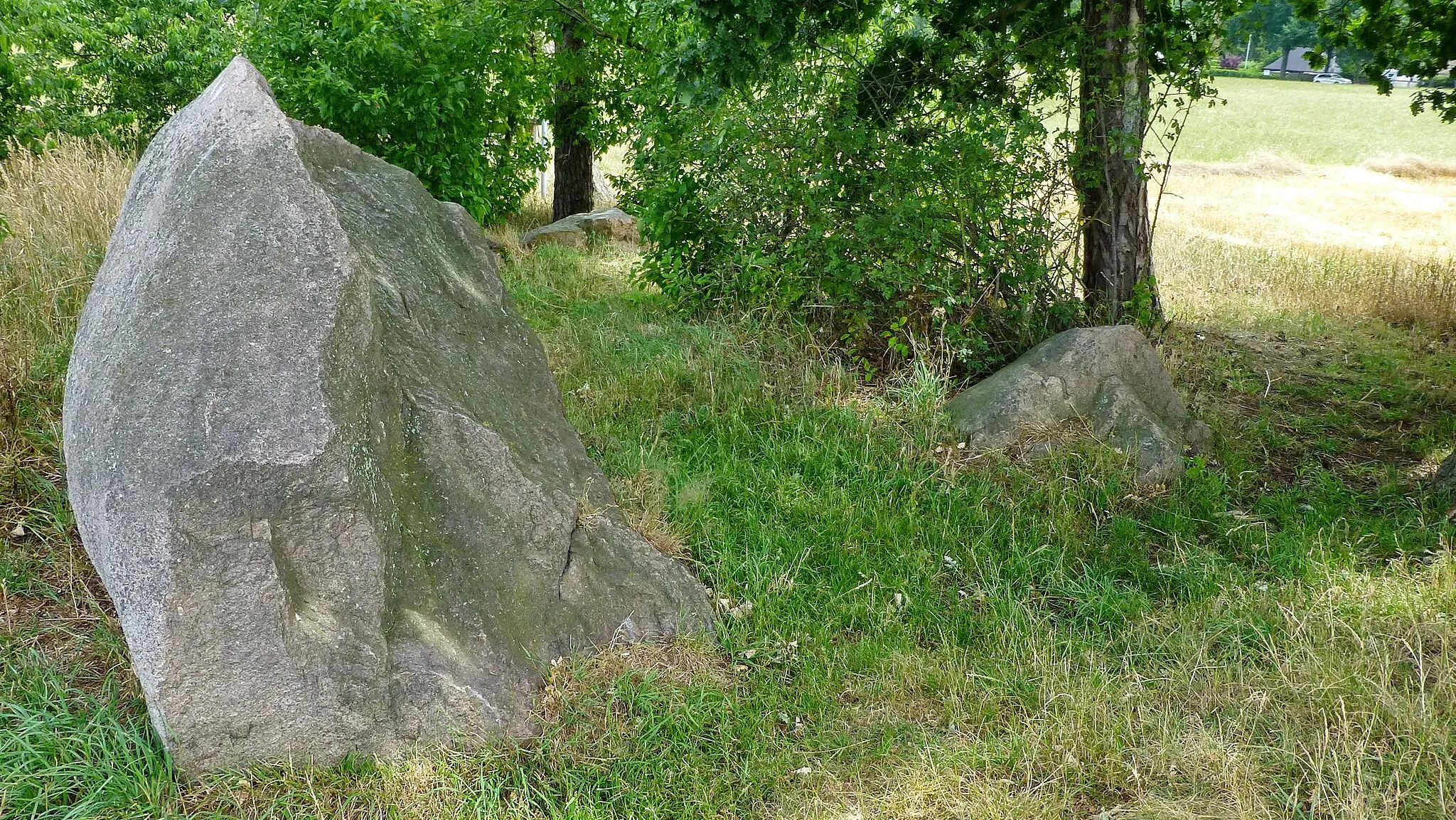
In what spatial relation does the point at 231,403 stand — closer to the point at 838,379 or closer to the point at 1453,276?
the point at 838,379

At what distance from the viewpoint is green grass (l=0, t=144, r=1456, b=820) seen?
3.12 metres

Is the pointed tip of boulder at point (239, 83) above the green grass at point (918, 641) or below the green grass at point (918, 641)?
above

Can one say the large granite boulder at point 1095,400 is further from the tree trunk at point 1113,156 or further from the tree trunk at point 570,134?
the tree trunk at point 570,134

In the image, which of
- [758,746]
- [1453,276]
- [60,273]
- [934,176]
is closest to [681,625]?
[758,746]

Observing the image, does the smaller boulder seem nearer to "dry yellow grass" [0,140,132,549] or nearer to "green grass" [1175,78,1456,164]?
"dry yellow grass" [0,140,132,549]

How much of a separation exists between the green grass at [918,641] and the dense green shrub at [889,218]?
1.65 feet

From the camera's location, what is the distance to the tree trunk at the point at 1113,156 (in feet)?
21.2

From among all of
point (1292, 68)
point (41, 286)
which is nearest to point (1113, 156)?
point (41, 286)

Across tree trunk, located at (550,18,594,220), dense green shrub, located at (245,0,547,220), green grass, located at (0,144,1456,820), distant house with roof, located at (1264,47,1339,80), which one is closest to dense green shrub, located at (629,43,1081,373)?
green grass, located at (0,144,1456,820)

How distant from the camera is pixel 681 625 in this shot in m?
4.01

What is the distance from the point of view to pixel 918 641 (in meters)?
4.09

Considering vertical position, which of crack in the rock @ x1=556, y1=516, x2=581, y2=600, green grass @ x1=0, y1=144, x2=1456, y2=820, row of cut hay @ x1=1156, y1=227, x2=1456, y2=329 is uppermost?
crack in the rock @ x1=556, y1=516, x2=581, y2=600

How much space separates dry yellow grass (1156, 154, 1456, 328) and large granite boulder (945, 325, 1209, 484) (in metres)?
3.19

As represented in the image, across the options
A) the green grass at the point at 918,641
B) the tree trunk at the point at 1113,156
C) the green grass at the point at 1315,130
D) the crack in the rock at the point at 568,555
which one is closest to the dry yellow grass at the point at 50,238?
the green grass at the point at 918,641
